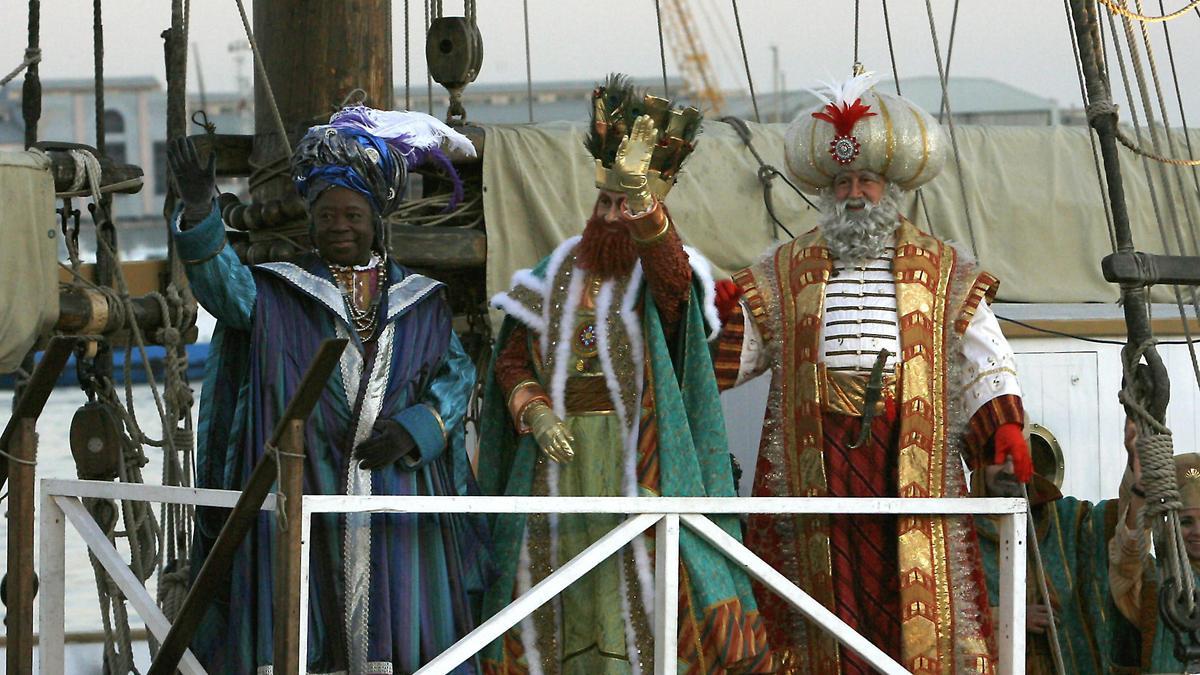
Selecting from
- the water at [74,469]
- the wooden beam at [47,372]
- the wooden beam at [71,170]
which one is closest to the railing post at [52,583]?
the water at [74,469]

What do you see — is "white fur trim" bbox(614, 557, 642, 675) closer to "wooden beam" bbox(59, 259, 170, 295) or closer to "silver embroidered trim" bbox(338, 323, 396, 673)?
"silver embroidered trim" bbox(338, 323, 396, 673)

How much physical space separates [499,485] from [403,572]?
47cm

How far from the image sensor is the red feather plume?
14.6ft

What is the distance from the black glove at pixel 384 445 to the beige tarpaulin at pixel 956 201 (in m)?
2.19

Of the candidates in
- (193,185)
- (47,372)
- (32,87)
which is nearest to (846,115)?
(193,185)

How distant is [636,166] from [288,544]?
1.16 meters

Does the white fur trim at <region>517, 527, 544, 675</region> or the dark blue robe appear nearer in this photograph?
the dark blue robe

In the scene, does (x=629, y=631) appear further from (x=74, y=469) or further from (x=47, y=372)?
(x=74, y=469)

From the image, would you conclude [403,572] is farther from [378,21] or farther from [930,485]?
[378,21]

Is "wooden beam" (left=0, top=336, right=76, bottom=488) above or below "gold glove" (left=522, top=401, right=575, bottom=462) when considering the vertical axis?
above

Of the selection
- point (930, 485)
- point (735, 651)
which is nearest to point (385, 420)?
point (735, 651)

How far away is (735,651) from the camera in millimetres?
4098

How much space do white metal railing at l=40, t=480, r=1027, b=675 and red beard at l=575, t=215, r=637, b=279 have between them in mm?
663

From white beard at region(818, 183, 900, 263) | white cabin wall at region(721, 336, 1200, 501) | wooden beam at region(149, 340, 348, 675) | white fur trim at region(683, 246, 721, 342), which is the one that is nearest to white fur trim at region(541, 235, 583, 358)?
white fur trim at region(683, 246, 721, 342)
